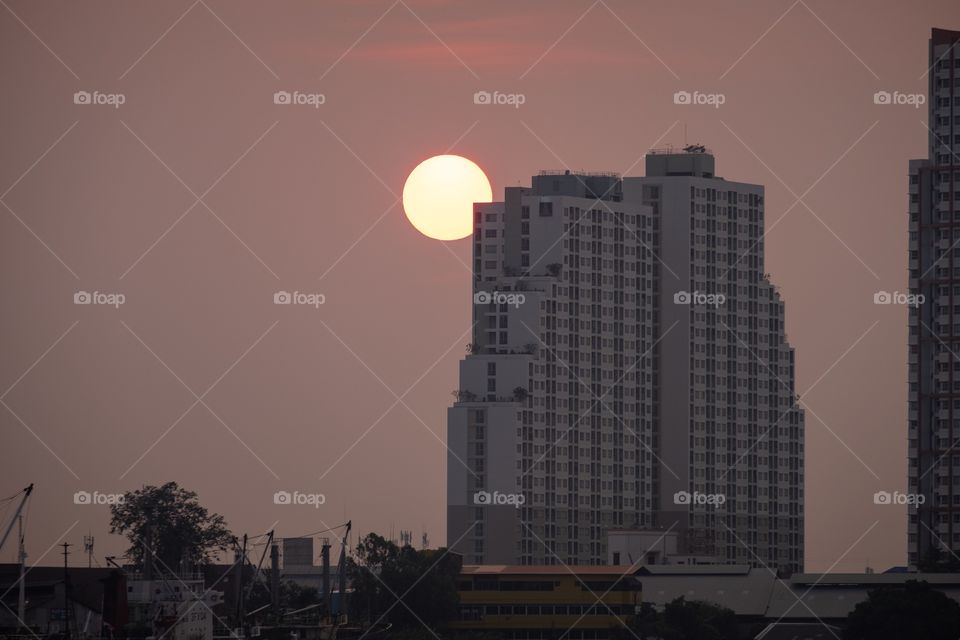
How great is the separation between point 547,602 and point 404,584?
441 inches

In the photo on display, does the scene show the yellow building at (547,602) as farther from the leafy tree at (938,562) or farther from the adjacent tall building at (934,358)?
the adjacent tall building at (934,358)

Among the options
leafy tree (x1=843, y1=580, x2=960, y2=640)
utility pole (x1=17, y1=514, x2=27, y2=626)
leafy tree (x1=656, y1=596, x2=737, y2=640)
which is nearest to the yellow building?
leafy tree (x1=656, y1=596, x2=737, y2=640)

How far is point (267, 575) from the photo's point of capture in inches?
7096

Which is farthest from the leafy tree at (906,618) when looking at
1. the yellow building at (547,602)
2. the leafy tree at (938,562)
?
the leafy tree at (938,562)

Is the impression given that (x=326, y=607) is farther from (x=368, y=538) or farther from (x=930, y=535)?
(x=930, y=535)

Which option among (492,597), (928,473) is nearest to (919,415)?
(928,473)

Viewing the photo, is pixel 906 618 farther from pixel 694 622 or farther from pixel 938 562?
pixel 938 562

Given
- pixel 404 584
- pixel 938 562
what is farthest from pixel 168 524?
pixel 938 562

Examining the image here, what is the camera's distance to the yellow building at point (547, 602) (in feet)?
551

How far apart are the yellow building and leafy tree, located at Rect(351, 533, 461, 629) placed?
6.08 ft

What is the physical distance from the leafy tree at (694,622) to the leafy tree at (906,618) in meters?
11.1

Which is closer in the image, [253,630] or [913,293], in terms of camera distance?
[253,630]

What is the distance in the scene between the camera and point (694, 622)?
15512 centimetres

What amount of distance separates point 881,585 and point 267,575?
49.8m
